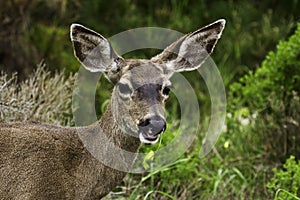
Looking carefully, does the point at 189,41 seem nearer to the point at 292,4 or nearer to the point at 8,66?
the point at 8,66

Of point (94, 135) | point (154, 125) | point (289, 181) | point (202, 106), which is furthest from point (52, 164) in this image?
point (202, 106)

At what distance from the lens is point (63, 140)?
493 cm

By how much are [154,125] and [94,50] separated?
81cm

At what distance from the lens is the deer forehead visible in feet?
15.6

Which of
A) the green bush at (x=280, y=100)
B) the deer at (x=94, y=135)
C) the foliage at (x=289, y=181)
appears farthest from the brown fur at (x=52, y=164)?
the green bush at (x=280, y=100)

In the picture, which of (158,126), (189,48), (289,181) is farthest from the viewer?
(289,181)

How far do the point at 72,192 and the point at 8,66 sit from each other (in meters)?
3.50

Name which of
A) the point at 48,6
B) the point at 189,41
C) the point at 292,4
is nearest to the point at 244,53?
the point at 292,4

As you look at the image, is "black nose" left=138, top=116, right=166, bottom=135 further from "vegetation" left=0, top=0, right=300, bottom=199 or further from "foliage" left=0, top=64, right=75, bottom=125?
"foliage" left=0, top=64, right=75, bottom=125

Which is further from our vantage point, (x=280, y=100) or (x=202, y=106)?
(x=202, y=106)

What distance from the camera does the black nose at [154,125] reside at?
14.8 feet

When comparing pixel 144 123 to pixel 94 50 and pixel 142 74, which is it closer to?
pixel 142 74

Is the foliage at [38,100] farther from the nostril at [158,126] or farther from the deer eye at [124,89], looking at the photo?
the nostril at [158,126]

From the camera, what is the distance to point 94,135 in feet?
16.5
